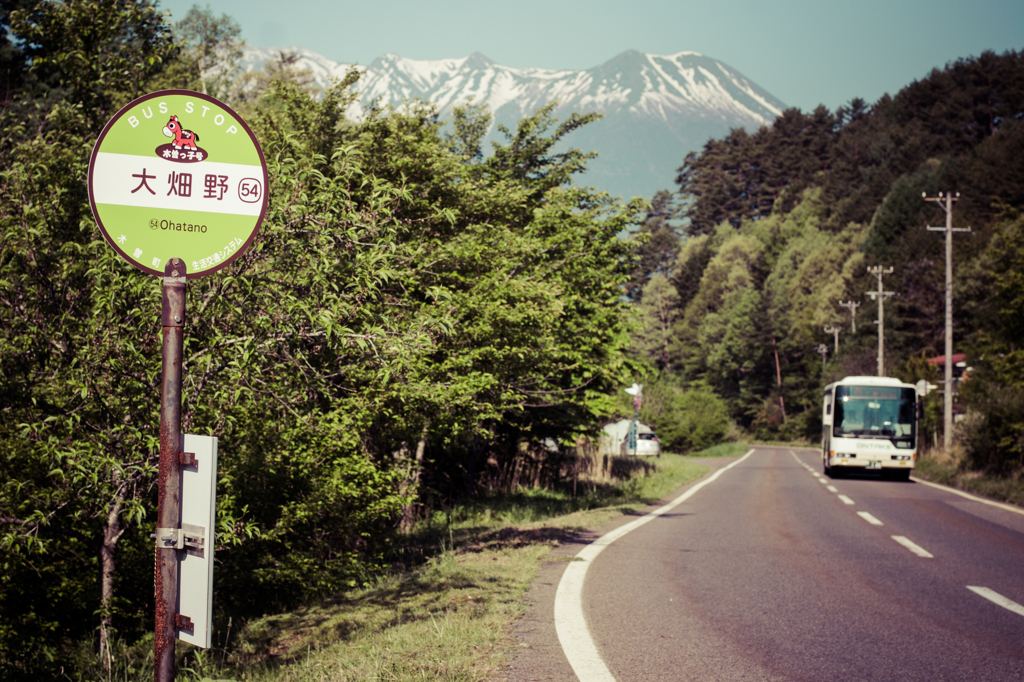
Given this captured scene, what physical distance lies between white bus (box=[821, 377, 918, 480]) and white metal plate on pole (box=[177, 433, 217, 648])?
24705mm

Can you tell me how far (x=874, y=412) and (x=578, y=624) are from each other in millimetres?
21758

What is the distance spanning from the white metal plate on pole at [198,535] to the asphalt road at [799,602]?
1.99 metres

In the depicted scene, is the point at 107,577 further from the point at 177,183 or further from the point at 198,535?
the point at 177,183

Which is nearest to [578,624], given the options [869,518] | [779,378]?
[869,518]

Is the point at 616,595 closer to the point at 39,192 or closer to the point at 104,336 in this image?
the point at 104,336

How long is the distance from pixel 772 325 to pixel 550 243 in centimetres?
8481

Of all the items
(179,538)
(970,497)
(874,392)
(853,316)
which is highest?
(853,316)

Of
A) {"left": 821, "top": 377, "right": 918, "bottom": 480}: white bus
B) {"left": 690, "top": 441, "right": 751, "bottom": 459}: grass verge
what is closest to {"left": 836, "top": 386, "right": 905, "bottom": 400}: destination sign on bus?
{"left": 821, "top": 377, "right": 918, "bottom": 480}: white bus

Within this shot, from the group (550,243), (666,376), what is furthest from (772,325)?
(550,243)

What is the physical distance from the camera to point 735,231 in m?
126

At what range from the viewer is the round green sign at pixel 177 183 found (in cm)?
326

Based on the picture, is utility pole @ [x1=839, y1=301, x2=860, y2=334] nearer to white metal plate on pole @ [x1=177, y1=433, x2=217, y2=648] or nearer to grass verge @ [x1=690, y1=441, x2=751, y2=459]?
grass verge @ [x1=690, y1=441, x2=751, y2=459]

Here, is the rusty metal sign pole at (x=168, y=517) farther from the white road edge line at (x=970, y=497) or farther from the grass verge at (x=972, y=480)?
the grass verge at (x=972, y=480)

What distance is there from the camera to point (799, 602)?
6.63 metres
